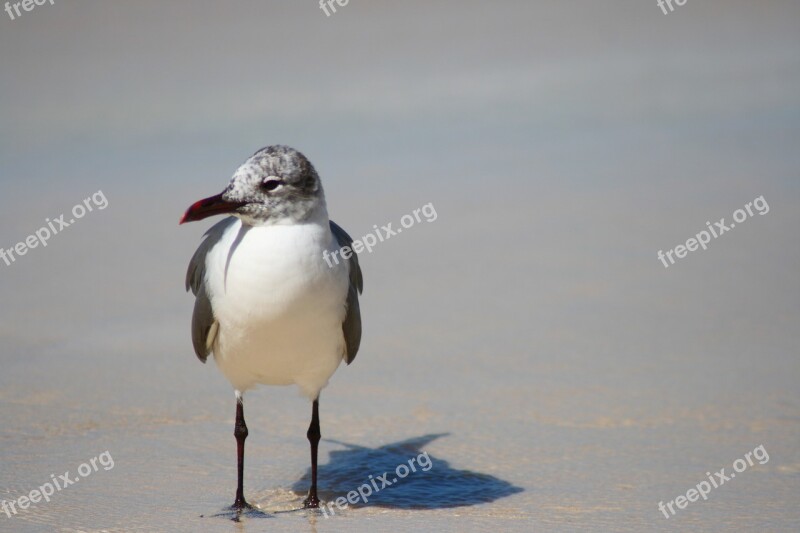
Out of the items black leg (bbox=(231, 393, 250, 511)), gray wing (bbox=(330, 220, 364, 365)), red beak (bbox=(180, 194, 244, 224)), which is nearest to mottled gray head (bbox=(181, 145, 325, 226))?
red beak (bbox=(180, 194, 244, 224))

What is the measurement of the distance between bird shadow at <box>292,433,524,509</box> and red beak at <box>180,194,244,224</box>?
5.30ft

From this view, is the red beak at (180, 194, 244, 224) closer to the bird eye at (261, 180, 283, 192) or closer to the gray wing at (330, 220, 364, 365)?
the bird eye at (261, 180, 283, 192)

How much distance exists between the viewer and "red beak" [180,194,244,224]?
166 inches

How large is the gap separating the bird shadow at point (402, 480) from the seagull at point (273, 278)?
2.19 ft

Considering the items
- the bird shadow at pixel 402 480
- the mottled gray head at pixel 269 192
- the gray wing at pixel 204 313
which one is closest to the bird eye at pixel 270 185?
the mottled gray head at pixel 269 192

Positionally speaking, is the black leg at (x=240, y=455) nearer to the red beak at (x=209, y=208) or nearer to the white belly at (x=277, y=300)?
the white belly at (x=277, y=300)

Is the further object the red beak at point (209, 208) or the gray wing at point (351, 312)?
the gray wing at point (351, 312)

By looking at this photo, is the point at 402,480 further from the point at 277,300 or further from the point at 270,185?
the point at 270,185

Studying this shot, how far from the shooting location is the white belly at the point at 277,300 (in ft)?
14.0

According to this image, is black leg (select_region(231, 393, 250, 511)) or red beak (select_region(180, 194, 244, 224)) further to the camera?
black leg (select_region(231, 393, 250, 511))

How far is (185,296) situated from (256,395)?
6.71ft

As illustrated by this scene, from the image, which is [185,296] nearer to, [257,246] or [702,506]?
[257,246]

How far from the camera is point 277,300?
169 inches

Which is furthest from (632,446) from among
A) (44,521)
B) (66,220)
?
(66,220)
